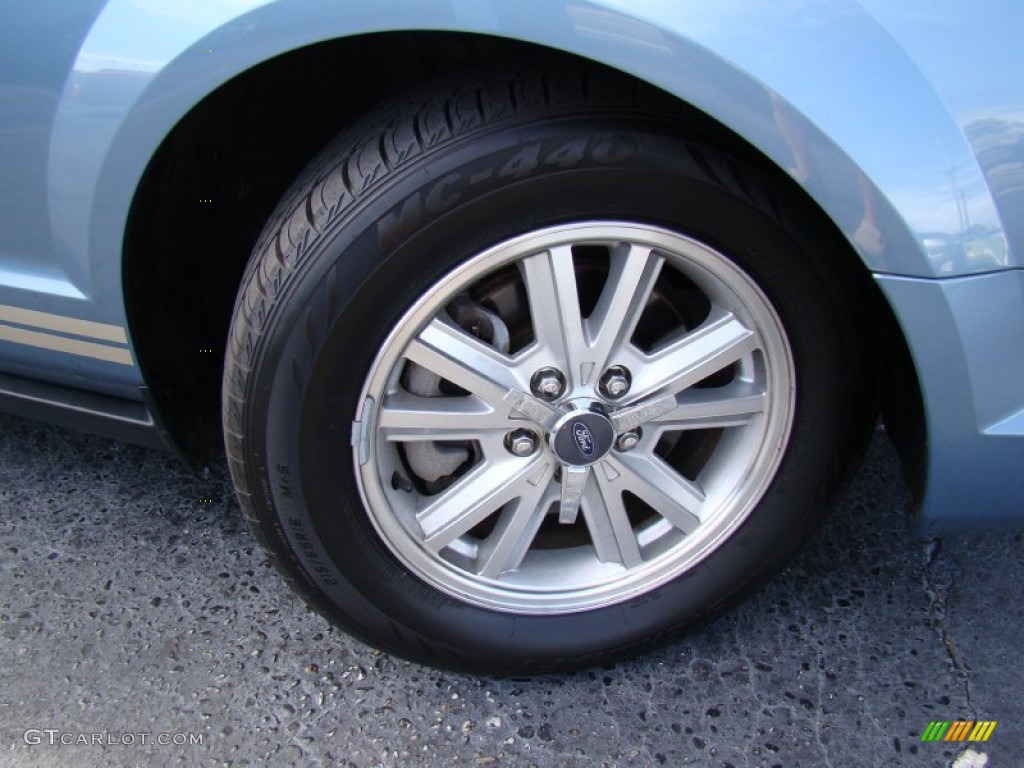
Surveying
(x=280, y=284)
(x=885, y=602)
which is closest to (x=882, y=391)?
(x=885, y=602)

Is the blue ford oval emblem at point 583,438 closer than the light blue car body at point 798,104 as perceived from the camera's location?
No

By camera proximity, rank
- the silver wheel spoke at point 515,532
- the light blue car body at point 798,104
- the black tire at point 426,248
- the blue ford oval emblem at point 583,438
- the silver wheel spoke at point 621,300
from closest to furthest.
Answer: the light blue car body at point 798,104
the black tire at point 426,248
the silver wheel spoke at point 621,300
the blue ford oval emblem at point 583,438
the silver wheel spoke at point 515,532

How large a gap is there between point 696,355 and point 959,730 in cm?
81

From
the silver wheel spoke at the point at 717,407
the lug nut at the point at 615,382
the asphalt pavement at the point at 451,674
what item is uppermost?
the silver wheel spoke at the point at 717,407

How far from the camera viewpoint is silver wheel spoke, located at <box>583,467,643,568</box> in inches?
65.7

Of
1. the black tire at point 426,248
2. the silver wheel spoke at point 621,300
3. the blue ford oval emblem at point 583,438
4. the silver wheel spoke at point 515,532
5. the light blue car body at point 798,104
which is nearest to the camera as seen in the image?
the light blue car body at point 798,104

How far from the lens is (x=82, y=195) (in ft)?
4.72

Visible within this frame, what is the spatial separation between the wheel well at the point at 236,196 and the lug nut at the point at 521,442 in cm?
54

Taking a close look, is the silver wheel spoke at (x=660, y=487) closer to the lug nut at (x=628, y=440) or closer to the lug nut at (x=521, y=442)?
A: the lug nut at (x=628, y=440)

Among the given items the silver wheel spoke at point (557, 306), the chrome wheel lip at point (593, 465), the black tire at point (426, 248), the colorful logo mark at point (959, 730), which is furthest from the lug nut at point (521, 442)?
the colorful logo mark at point (959, 730)

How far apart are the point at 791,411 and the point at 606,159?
0.54 m

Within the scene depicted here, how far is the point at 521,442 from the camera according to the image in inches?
62.6

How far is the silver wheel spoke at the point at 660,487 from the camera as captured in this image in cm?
166

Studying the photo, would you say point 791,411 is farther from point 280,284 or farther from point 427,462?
point 280,284
